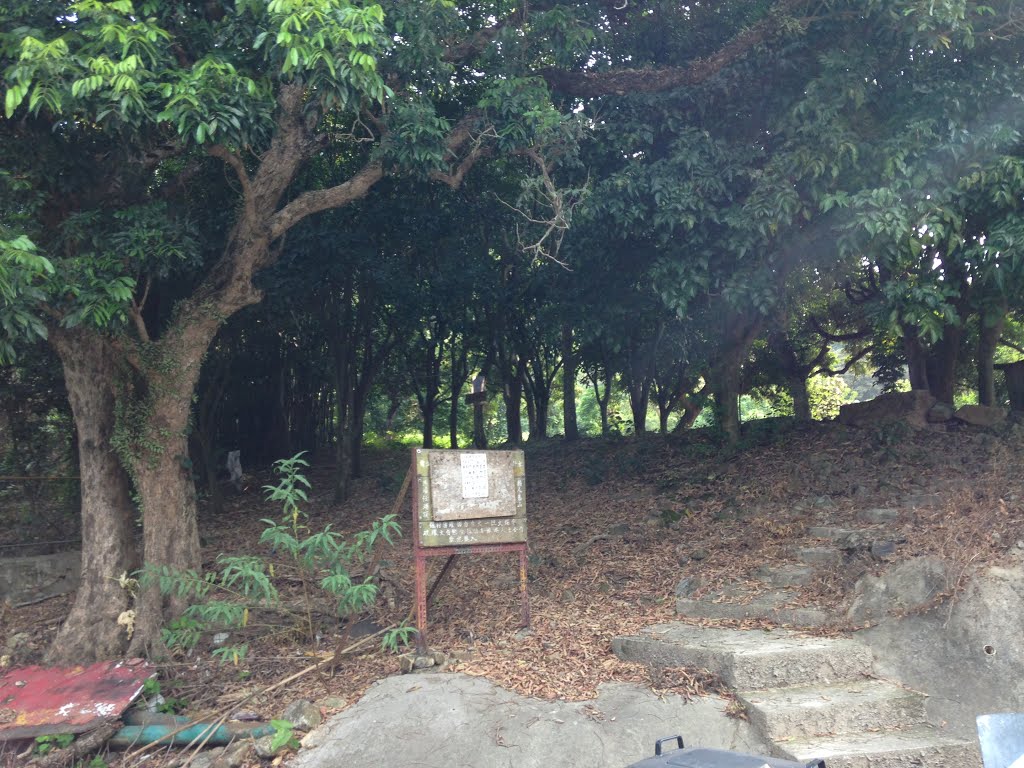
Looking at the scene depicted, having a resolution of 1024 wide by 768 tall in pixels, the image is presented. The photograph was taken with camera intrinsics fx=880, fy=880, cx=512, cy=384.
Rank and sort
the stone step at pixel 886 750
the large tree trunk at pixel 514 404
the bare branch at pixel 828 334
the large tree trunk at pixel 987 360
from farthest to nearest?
1. the large tree trunk at pixel 514 404
2. the bare branch at pixel 828 334
3. the large tree trunk at pixel 987 360
4. the stone step at pixel 886 750

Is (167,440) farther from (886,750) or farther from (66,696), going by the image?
(886,750)

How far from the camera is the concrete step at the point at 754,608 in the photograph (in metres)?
7.02

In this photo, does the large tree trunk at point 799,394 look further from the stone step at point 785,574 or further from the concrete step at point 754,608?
the concrete step at point 754,608

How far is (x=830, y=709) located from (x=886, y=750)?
0.42 meters

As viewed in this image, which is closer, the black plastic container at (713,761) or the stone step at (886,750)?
the black plastic container at (713,761)

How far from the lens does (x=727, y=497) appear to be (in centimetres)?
1006

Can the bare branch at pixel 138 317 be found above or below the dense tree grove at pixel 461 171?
below

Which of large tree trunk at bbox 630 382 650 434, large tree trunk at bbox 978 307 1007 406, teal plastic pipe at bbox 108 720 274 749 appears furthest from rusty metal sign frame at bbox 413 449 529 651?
large tree trunk at bbox 630 382 650 434

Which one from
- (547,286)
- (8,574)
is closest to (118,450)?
(8,574)

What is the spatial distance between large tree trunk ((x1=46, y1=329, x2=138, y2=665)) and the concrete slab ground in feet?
9.61

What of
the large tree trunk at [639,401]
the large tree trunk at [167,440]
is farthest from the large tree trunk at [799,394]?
the large tree trunk at [167,440]

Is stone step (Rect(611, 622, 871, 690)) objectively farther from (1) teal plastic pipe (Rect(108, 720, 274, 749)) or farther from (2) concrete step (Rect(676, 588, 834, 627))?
(1) teal plastic pipe (Rect(108, 720, 274, 749))

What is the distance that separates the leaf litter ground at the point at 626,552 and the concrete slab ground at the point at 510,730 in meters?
0.22

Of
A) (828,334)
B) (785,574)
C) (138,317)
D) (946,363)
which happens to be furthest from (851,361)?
(138,317)
